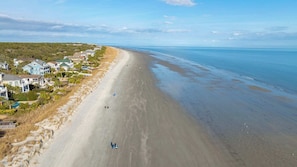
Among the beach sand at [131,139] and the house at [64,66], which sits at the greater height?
the house at [64,66]

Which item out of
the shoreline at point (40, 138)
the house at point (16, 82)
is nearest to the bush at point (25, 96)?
the house at point (16, 82)

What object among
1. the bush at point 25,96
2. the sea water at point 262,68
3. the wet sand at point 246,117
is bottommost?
the bush at point 25,96

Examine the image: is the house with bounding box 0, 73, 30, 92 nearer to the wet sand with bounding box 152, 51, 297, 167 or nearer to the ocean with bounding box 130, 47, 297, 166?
the ocean with bounding box 130, 47, 297, 166

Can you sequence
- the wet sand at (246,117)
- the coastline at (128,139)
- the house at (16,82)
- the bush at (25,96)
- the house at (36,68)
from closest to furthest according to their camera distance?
1. the coastline at (128,139)
2. the wet sand at (246,117)
3. the bush at (25,96)
4. the house at (16,82)
5. the house at (36,68)

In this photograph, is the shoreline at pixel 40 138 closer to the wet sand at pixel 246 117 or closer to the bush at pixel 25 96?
the bush at pixel 25 96

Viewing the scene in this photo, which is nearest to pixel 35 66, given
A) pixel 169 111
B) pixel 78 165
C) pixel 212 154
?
pixel 169 111

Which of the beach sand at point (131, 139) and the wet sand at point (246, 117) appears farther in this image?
the wet sand at point (246, 117)

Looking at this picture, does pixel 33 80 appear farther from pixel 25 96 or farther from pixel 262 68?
pixel 262 68

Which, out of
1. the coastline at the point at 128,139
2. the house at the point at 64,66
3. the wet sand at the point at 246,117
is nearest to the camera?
the coastline at the point at 128,139

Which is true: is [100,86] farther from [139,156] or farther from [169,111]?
[139,156]
